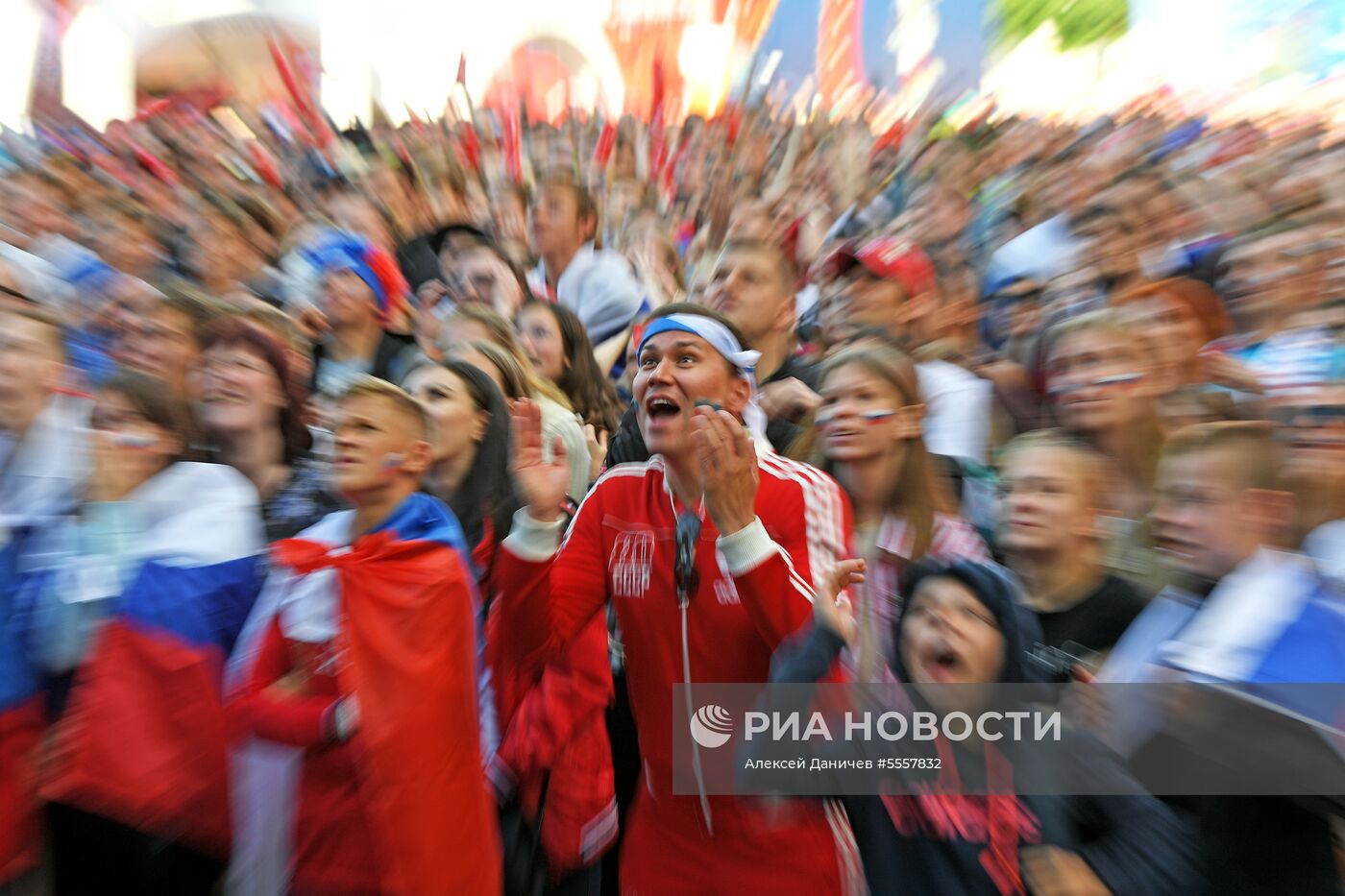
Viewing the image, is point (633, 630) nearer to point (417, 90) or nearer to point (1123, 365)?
point (1123, 365)

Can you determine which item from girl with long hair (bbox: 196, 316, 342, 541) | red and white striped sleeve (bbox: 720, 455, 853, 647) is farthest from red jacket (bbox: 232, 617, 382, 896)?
red and white striped sleeve (bbox: 720, 455, 853, 647)

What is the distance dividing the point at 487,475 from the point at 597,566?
0.59 m

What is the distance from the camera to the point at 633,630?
2.52m

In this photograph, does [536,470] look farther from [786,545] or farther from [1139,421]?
[1139,421]

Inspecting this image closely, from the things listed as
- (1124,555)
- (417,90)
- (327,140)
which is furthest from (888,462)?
(417,90)

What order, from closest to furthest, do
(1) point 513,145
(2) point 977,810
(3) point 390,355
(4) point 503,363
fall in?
(2) point 977,810
(4) point 503,363
(3) point 390,355
(1) point 513,145

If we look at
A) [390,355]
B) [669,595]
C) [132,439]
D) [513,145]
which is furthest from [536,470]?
[513,145]

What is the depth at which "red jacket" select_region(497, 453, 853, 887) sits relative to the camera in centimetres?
234

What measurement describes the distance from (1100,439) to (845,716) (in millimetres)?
1364

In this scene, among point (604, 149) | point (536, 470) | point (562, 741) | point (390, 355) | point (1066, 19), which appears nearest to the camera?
point (536, 470)

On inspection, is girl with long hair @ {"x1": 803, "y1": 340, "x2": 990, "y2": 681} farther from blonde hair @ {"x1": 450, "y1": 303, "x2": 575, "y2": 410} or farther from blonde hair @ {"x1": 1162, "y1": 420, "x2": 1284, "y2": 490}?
blonde hair @ {"x1": 450, "y1": 303, "x2": 575, "y2": 410}

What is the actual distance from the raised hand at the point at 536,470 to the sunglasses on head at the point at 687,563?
0.97ft

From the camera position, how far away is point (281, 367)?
3088mm

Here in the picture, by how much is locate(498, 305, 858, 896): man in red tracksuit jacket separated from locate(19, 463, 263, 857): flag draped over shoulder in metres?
0.70
